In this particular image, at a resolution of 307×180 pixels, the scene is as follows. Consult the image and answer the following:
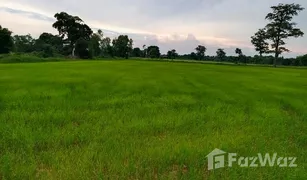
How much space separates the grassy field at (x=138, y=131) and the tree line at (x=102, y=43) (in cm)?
6142

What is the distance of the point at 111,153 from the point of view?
7.42 meters

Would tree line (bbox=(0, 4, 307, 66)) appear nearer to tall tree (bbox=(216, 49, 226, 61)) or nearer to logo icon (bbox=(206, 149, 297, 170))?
tall tree (bbox=(216, 49, 226, 61))

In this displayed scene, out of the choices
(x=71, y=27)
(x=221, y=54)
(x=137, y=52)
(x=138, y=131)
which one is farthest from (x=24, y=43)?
(x=138, y=131)

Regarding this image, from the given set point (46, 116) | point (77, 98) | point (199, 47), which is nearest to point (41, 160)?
point (46, 116)

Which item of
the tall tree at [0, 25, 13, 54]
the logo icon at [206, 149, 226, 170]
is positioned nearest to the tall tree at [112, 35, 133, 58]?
the tall tree at [0, 25, 13, 54]

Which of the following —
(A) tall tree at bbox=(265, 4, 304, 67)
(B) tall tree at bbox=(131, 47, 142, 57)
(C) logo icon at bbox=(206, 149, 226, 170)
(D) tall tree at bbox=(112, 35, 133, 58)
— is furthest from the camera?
(B) tall tree at bbox=(131, 47, 142, 57)

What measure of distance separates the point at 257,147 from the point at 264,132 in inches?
67.8

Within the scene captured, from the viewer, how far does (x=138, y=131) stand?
941cm

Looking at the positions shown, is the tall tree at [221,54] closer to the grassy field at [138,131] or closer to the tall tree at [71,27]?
the tall tree at [71,27]

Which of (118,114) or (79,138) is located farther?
(118,114)

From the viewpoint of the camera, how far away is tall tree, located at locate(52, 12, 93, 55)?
102125mm

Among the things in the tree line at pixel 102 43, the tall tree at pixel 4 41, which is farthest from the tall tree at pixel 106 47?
the tall tree at pixel 4 41

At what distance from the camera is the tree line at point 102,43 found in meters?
71.2

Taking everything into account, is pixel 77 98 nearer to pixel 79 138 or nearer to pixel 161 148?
pixel 79 138
